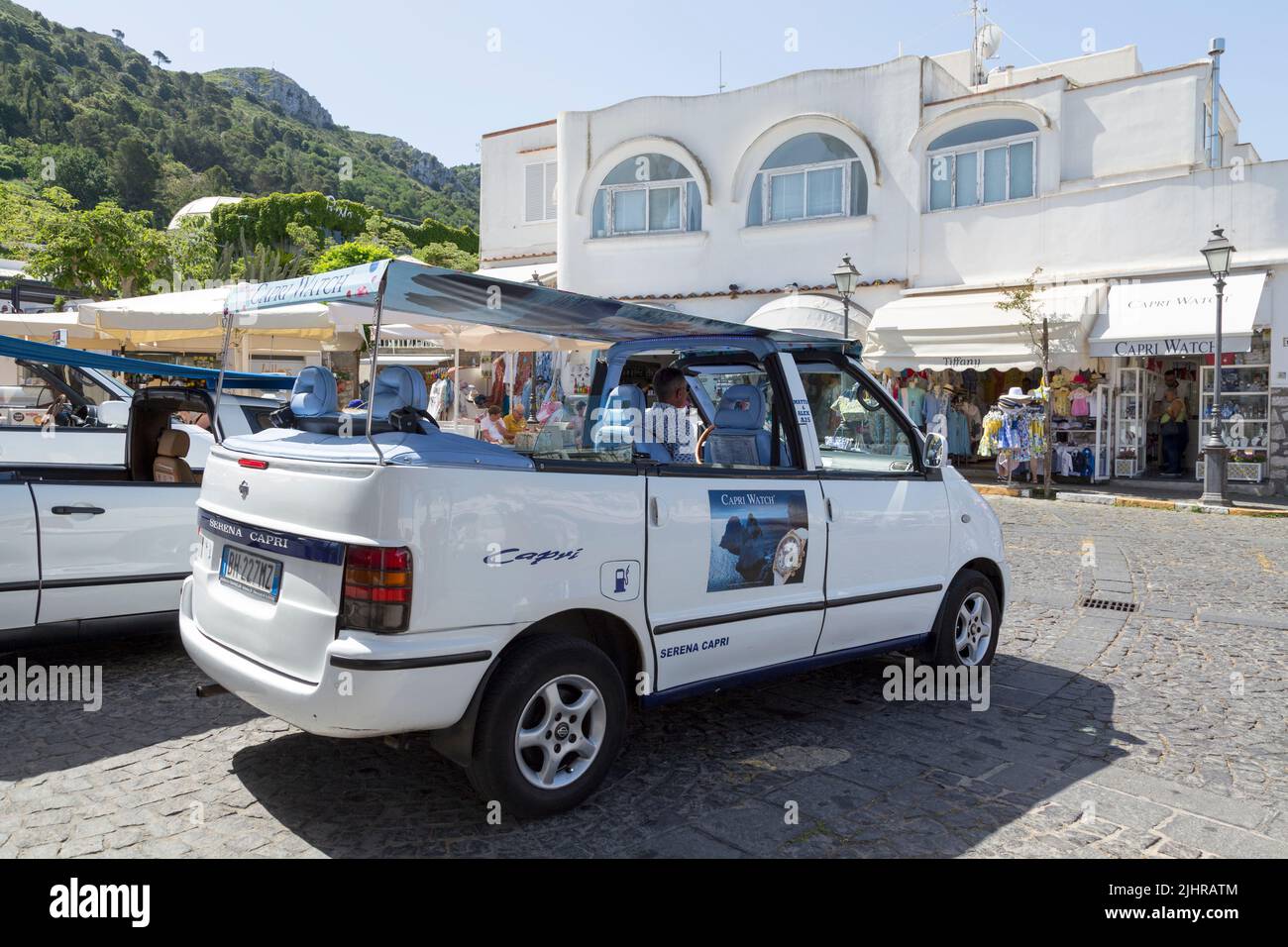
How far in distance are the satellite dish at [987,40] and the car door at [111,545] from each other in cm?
2699

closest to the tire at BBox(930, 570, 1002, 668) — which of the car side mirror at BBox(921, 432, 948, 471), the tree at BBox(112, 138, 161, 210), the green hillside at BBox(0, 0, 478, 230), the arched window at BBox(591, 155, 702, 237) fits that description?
the car side mirror at BBox(921, 432, 948, 471)

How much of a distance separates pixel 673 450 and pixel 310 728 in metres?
2.36

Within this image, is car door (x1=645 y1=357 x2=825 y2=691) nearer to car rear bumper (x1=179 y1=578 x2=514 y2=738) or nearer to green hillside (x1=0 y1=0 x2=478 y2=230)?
car rear bumper (x1=179 y1=578 x2=514 y2=738)

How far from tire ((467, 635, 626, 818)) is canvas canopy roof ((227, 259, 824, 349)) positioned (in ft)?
4.69

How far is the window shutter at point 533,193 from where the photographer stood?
28.3 metres

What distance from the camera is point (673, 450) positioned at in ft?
16.8

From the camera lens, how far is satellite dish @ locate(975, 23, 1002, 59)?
88.5ft

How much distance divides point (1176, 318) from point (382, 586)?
698 inches

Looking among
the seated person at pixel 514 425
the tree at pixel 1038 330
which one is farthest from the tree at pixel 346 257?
the seated person at pixel 514 425

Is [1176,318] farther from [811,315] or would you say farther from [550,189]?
[550,189]

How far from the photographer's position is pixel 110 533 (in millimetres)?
5504

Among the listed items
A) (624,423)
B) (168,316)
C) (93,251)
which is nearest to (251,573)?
(624,423)
